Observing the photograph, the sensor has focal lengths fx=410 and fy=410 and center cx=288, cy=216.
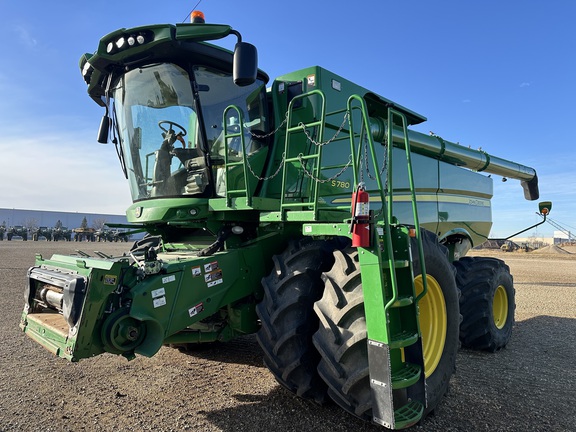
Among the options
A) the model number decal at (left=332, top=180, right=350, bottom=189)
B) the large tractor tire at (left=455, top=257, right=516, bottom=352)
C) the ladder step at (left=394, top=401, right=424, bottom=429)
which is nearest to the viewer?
the ladder step at (left=394, top=401, right=424, bottom=429)

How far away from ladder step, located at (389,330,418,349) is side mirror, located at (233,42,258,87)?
2.30 m

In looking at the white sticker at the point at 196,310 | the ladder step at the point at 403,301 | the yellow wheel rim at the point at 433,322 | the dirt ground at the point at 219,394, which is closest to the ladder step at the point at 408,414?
the dirt ground at the point at 219,394

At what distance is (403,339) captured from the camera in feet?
9.57

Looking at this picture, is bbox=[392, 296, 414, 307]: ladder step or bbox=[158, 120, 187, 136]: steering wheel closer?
bbox=[392, 296, 414, 307]: ladder step

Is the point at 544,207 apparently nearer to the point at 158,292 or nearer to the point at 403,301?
the point at 403,301

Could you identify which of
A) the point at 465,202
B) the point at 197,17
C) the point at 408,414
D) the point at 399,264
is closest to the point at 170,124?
the point at 197,17

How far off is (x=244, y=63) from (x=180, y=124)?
3.63 feet

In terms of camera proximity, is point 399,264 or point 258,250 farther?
point 258,250

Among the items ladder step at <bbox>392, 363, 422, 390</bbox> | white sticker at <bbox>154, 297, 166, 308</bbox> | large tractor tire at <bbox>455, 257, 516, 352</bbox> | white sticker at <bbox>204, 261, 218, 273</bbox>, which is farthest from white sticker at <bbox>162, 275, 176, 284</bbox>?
large tractor tire at <bbox>455, 257, 516, 352</bbox>

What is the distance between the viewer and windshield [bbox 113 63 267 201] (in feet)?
13.3

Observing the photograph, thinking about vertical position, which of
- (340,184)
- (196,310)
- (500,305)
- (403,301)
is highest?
(340,184)

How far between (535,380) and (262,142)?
395 cm

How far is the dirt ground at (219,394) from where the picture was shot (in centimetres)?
326

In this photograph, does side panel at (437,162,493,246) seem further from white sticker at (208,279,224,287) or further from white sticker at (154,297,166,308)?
white sticker at (154,297,166,308)
